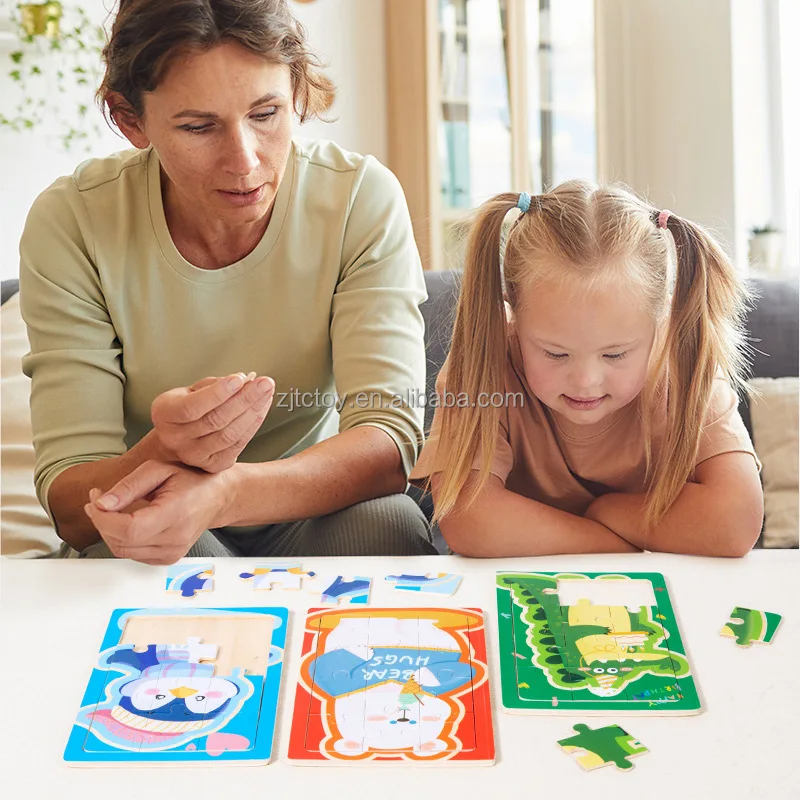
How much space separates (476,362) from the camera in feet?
3.47

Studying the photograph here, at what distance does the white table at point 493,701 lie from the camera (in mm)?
620

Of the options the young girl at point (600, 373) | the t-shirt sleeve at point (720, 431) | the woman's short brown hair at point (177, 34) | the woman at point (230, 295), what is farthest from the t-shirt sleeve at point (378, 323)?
the t-shirt sleeve at point (720, 431)

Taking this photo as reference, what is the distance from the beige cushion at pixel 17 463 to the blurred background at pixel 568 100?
149 centimetres

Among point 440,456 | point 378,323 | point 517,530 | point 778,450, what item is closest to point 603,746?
point 517,530

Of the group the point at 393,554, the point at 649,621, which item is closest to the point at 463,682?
the point at 649,621

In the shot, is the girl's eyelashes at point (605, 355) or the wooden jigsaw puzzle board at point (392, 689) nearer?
the wooden jigsaw puzzle board at point (392, 689)

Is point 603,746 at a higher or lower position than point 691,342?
lower

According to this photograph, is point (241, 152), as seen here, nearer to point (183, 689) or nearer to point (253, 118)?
point (253, 118)

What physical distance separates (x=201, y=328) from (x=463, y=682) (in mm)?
608

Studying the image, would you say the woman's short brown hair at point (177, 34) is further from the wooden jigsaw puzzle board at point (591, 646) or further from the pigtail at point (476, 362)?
the wooden jigsaw puzzle board at point (591, 646)

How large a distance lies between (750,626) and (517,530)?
0.82 ft

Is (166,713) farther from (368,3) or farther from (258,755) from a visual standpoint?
(368,3)

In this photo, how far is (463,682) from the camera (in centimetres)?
73

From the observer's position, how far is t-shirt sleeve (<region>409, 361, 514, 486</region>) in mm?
1062
